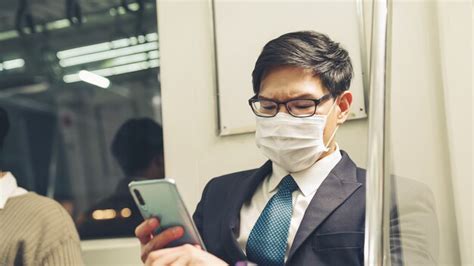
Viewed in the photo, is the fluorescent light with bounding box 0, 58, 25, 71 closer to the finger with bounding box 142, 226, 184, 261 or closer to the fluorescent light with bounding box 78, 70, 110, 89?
the fluorescent light with bounding box 78, 70, 110, 89

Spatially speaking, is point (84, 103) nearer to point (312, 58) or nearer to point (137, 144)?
point (137, 144)

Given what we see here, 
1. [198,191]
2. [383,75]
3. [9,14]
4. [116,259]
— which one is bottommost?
[116,259]

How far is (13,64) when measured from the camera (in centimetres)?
228

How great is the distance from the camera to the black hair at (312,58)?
4.69 feet

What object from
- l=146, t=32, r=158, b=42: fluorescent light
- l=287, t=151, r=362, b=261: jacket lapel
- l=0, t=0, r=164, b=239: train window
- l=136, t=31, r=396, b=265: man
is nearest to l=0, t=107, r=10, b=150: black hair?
l=0, t=0, r=164, b=239: train window

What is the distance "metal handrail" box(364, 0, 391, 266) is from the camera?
3.34ft

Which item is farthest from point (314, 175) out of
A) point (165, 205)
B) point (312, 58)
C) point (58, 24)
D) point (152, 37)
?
point (58, 24)

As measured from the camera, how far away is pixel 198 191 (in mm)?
1857

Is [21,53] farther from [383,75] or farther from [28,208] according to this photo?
[383,75]

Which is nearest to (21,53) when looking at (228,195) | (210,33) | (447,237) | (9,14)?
(9,14)

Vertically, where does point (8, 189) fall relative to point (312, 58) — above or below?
below

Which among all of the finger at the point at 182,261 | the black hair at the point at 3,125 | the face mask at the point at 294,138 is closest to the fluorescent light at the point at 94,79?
the black hair at the point at 3,125

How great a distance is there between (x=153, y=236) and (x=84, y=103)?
3.60ft

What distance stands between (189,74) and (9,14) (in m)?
1.05
